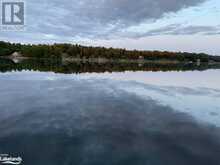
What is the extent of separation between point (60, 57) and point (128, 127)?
492 feet

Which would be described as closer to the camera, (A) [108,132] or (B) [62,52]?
(A) [108,132]

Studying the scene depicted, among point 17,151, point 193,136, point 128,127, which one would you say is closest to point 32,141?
point 17,151

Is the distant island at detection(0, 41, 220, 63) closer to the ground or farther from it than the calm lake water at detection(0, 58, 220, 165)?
farther from it

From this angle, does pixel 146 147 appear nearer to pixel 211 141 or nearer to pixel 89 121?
pixel 211 141

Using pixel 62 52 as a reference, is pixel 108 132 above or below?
below

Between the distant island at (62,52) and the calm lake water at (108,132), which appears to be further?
the distant island at (62,52)

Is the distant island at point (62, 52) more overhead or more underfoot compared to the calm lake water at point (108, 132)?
more overhead

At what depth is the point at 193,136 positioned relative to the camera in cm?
1165

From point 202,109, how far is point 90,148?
10.00 meters

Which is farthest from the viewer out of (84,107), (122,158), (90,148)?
(84,107)

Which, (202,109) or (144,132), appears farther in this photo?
(202,109)

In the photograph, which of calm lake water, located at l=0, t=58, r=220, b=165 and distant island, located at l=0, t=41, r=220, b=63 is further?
distant island, located at l=0, t=41, r=220, b=63

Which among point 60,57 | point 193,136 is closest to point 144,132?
point 193,136

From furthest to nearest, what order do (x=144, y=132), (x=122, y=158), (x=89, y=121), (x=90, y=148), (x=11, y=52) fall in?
(x=11, y=52)
(x=89, y=121)
(x=144, y=132)
(x=90, y=148)
(x=122, y=158)
